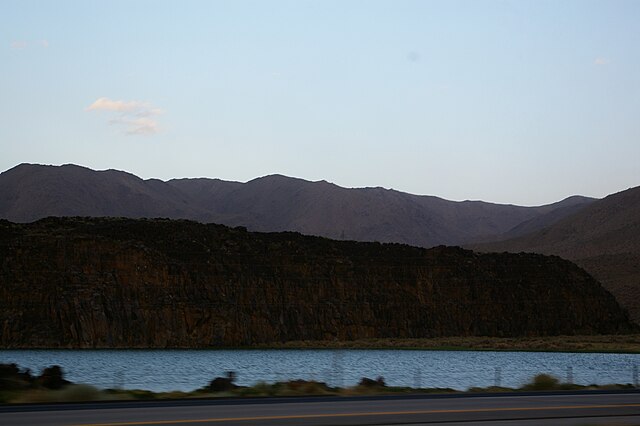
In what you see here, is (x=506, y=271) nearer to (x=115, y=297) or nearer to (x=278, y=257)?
(x=278, y=257)

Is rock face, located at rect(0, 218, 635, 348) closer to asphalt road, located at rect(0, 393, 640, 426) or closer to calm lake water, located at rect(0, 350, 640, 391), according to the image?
calm lake water, located at rect(0, 350, 640, 391)

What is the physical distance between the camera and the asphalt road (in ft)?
69.4

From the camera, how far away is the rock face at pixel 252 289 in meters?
84.3

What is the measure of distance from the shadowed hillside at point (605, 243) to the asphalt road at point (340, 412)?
9569 centimetres

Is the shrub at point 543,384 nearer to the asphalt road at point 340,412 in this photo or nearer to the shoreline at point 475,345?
the asphalt road at point 340,412

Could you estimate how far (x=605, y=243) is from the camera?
160 m

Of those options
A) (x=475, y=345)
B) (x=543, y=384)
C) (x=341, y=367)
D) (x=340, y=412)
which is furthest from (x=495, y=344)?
(x=340, y=412)

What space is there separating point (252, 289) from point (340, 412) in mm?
72411

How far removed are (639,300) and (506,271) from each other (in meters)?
21.3

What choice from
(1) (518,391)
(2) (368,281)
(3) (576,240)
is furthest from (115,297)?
(3) (576,240)

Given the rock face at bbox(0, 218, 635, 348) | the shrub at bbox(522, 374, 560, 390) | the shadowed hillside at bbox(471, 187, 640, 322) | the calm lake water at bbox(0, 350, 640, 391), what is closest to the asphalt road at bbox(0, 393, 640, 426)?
the shrub at bbox(522, 374, 560, 390)

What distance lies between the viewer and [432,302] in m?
104

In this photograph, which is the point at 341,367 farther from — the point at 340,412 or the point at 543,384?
the point at 340,412

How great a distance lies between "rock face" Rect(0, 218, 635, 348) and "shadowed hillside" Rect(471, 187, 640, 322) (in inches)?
616
